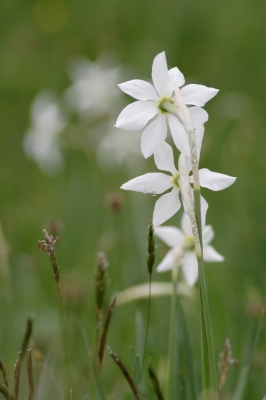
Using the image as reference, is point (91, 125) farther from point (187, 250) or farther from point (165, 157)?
point (165, 157)

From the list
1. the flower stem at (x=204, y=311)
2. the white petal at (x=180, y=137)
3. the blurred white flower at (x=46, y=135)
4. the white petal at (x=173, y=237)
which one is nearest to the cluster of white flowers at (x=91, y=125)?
the blurred white flower at (x=46, y=135)

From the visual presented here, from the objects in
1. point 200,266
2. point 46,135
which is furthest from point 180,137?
point 46,135

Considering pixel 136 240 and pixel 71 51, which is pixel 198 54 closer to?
pixel 71 51

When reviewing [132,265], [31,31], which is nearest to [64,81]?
[31,31]

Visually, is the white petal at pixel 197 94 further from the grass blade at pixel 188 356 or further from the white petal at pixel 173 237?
the white petal at pixel 173 237

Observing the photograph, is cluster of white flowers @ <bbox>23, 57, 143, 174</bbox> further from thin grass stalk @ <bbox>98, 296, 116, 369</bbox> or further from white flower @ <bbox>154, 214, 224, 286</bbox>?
thin grass stalk @ <bbox>98, 296, 116, 369</bbox>

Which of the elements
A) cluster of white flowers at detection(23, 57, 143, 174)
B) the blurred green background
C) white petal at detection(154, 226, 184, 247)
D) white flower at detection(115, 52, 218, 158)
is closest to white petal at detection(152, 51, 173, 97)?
white flower at detection(115, 52, 218, 158)
